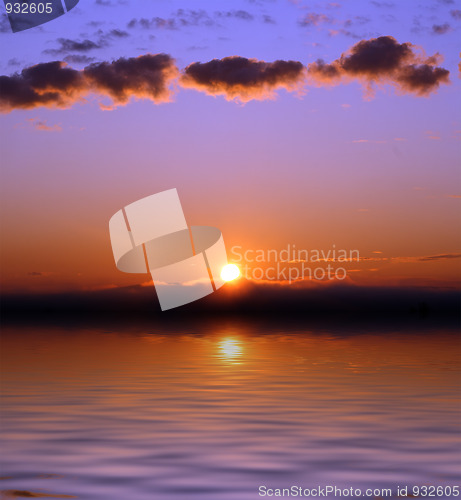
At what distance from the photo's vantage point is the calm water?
10.4 m

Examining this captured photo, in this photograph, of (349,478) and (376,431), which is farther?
(376,431)

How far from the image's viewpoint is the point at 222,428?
570 inches

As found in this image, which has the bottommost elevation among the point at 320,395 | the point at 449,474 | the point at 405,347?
the point at 405,347

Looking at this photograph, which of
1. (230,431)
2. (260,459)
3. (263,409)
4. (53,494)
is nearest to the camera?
(53,494)

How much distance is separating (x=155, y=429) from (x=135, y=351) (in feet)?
75.2

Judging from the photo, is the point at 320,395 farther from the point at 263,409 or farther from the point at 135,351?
the point at 135,351

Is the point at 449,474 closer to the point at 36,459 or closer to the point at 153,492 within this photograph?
the point at 153,492

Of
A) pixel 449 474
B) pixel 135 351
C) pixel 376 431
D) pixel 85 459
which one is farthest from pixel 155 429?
pixel 135 351

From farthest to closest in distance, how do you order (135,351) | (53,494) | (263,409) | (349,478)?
1. (135,351)
2. (263,409)
3. (349,478)
4. (53,494)

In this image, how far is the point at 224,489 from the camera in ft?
32.4

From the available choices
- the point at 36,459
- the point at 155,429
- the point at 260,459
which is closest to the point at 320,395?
the point at 155,429

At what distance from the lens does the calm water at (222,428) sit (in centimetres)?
1042

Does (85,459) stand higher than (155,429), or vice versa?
(85,459)

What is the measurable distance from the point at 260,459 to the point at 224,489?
185cm
